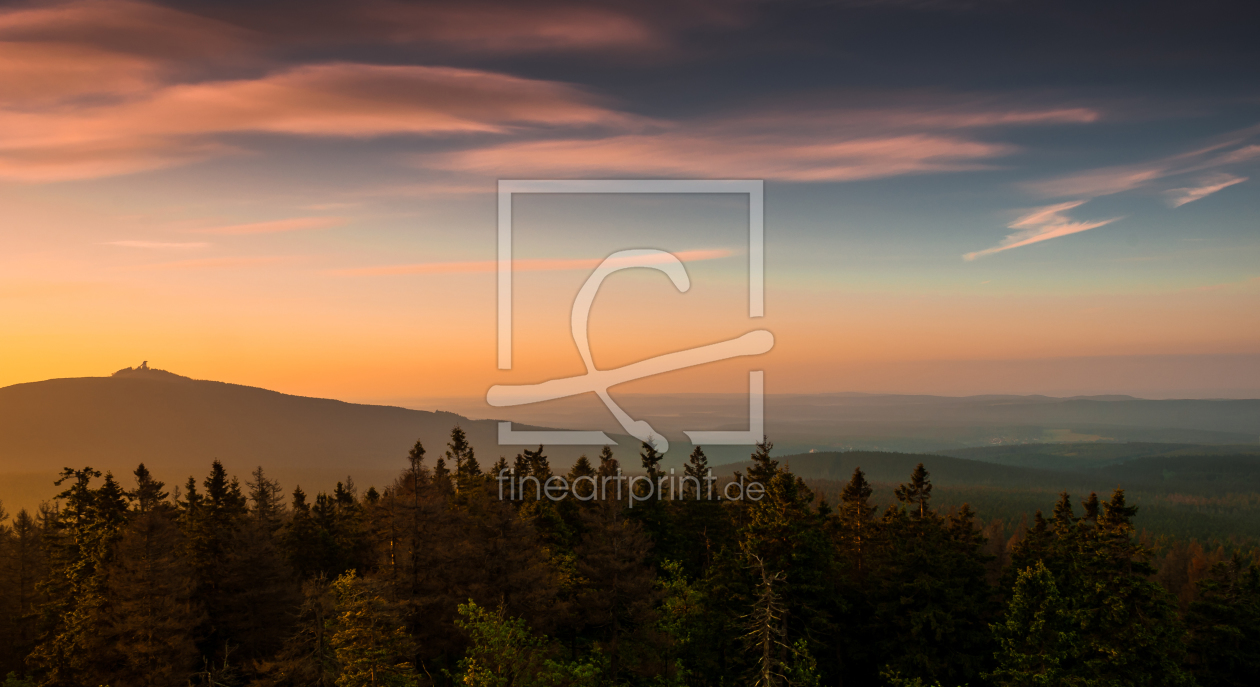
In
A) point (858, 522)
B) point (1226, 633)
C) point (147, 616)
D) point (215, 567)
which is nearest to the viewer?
point (147, 616)

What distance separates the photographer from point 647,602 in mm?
41625

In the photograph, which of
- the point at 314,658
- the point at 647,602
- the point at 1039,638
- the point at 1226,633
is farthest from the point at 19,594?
the point at 1226,633

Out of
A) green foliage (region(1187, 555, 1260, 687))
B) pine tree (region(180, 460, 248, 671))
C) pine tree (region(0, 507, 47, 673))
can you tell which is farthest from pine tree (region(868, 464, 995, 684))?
pine tree (region(0, 507, 47, 673))

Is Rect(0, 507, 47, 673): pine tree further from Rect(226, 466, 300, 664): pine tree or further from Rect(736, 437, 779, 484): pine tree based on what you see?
Rect(736, 437, 779, 484): pine tree

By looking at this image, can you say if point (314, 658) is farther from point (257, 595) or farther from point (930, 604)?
point (930, 604)

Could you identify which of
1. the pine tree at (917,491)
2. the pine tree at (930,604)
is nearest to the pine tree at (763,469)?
the pine tree at (917,491)

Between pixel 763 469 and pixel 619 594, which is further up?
pixel 763 469

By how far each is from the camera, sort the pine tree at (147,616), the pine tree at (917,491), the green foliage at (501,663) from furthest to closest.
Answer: the pine tree at (917,491)
the pine tree at (147,616)
the green foliage at (501,663)

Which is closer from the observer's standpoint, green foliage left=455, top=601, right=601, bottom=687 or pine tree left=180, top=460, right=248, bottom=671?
green foliage left=455, top=601, right=601, bottom=687

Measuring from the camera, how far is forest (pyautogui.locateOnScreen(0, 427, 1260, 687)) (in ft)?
125

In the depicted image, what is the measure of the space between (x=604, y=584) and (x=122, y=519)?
3319 cm

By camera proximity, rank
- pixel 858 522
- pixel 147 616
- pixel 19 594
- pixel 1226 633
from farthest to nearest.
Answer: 1. pixel 19 594
2. pixel 858 522
3. pixel 1226 633
4. pixel 147 616

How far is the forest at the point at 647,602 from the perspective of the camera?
3825 cm

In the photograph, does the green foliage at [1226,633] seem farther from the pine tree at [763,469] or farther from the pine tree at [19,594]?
the pine tree at [19,594]
